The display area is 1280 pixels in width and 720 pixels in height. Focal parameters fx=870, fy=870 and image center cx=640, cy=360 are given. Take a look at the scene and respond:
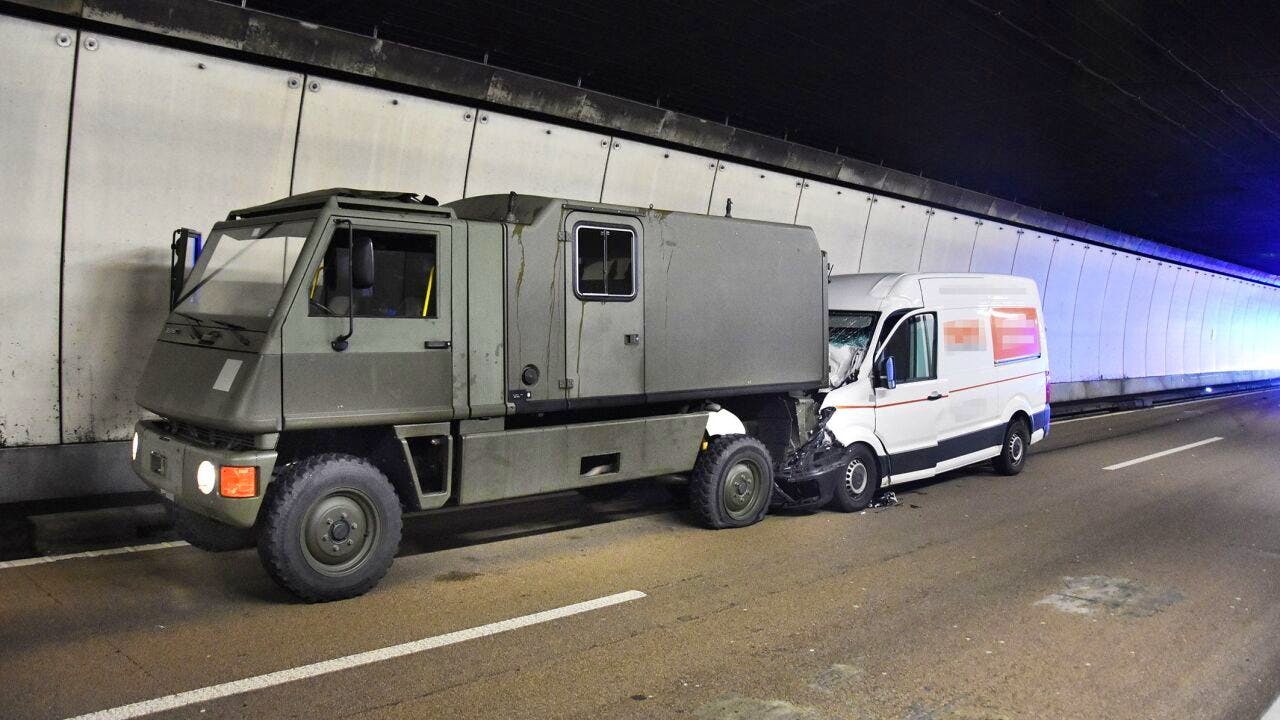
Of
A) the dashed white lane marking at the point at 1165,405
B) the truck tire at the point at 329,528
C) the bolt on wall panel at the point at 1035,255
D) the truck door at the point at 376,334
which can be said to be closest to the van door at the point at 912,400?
the truck door at the point at 376,334

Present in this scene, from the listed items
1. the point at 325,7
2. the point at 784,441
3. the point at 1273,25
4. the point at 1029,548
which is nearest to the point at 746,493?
the point at 784,441

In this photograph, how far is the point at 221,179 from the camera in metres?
9.10

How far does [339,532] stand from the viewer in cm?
571

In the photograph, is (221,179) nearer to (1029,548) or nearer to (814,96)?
(814,96)

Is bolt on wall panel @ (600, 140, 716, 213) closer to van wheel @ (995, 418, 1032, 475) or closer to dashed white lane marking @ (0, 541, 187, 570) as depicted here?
van wheel @ (995, 418, 1032, 475)

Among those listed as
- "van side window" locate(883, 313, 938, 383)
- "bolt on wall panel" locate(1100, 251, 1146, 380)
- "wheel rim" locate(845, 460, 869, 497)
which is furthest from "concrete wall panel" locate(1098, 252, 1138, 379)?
"wheel rim" locate(845, 460, 869, 497)

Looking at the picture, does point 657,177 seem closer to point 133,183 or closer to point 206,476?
point 133,183

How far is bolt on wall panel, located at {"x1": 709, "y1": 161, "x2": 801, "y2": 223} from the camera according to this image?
14.1 meters

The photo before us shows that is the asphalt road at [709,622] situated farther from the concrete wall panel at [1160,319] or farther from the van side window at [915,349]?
the concrete wall panel at [1160,319]

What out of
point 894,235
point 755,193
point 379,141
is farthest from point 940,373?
point 894,235

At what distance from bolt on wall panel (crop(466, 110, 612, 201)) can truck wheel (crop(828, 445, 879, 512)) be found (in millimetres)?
5597

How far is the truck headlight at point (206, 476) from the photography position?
5457 mm

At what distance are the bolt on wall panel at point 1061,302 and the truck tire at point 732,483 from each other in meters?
18.0

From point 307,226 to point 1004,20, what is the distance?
288 inches
